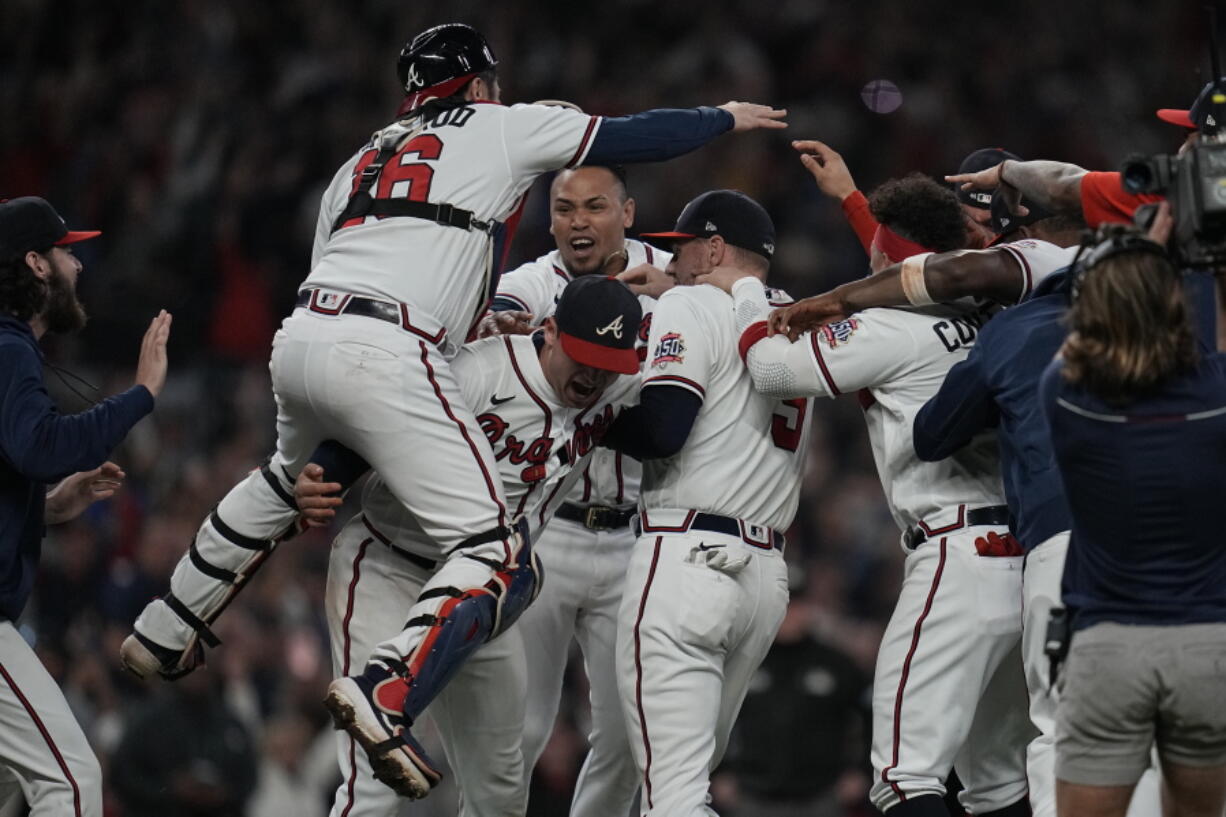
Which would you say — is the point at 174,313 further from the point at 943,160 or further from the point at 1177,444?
the point at 1177,444

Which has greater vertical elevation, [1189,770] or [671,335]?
[671,335]

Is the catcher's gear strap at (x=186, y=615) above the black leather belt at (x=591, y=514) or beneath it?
beneath

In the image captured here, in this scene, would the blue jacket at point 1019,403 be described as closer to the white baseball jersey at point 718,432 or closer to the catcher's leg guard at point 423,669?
the white baseball jersey at point 718,432

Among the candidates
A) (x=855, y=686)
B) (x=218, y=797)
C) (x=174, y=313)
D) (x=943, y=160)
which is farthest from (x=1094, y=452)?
(x=943, y=160)

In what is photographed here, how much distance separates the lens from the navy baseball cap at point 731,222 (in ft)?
19.0

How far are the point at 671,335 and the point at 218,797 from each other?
160 inches

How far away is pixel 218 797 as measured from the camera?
8164 mm

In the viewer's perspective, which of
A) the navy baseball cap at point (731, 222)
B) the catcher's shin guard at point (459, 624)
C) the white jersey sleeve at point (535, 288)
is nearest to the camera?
the catcher's shin guard at point (459, 624)

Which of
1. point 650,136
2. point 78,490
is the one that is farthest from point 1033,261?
point 78,490

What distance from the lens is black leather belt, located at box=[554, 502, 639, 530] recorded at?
6012 mm

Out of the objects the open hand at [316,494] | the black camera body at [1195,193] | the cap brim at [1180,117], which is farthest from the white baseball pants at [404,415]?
the cap brim at [1180,117]

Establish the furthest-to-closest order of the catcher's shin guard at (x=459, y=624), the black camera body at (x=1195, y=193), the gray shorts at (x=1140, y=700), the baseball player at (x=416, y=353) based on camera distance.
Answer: the baseball player at (x=416, y=353) → the catcher's shin guard at (x=459, y=624) → the black camera body at (x=1195, y=193) → the gray shorts at (x=1140, y=700)

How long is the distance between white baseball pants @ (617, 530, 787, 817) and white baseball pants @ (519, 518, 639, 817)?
51 cm

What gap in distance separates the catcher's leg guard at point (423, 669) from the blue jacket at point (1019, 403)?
4.60 feet
